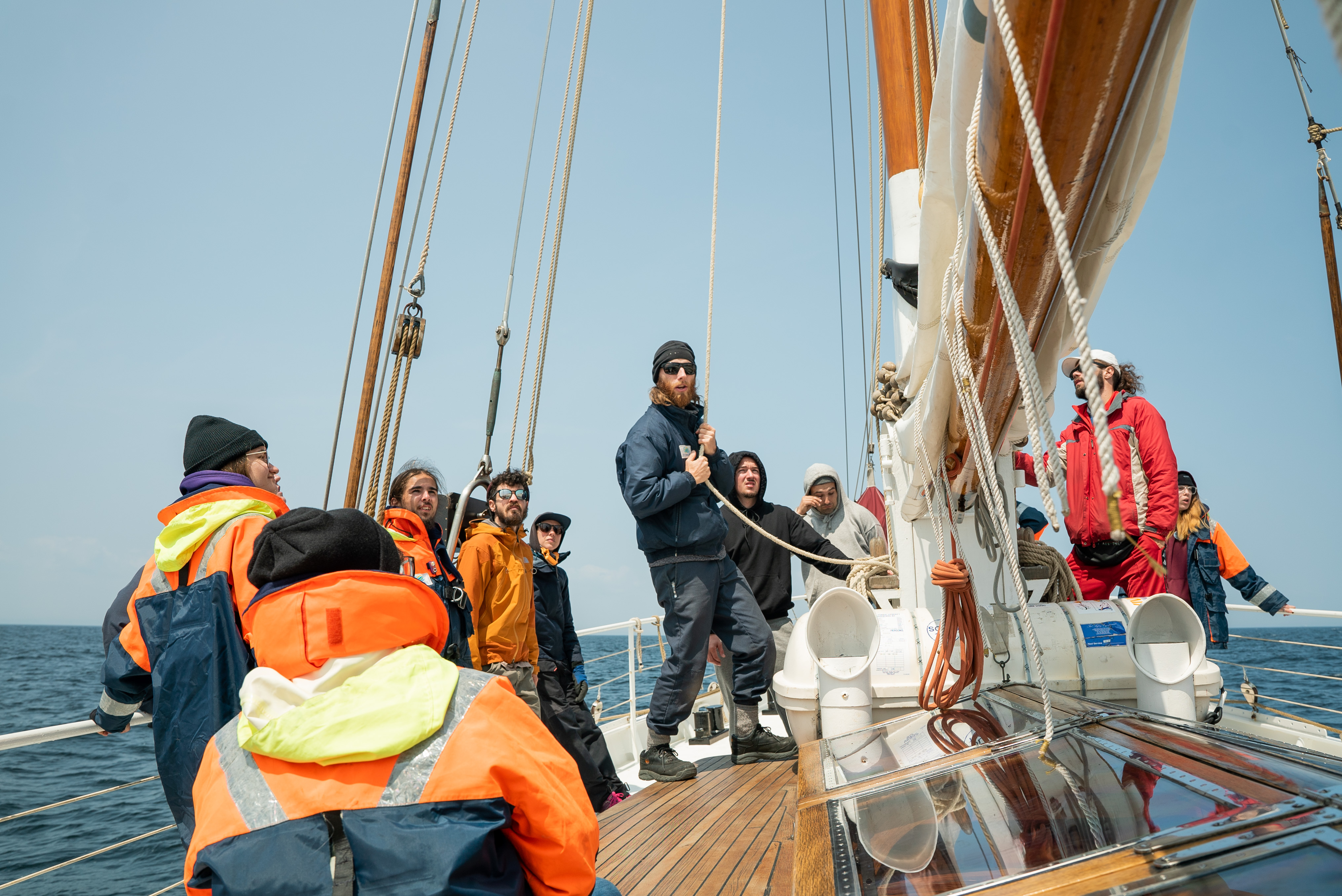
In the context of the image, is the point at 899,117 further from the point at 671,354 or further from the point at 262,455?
the point at 262,455

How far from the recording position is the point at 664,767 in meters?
3.36

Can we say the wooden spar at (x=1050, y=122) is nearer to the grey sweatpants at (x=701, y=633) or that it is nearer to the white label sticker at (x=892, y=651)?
the white label sticker at (x=892, y=651)

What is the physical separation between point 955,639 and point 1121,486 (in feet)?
3.52

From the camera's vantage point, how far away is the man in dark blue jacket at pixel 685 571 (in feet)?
11.0

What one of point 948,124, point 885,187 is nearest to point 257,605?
point 948,124

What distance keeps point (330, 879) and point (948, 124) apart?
172 cm

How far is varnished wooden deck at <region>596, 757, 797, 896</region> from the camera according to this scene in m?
2.12

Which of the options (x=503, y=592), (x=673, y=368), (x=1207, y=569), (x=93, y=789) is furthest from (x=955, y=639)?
(x=93, y=789)

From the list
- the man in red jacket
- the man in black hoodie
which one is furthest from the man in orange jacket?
the man in red jacket

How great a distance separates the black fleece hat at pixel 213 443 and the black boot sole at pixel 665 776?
2.05m

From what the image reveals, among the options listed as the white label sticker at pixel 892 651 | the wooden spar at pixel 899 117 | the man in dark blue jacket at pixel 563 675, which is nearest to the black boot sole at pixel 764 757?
the man in dark blue jacket at pixel 563 675

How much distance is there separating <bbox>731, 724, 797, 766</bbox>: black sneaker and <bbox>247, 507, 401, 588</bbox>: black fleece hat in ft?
8.47

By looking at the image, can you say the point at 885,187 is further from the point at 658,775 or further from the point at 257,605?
the point at 257,605

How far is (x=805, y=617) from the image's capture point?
10.2 ft
